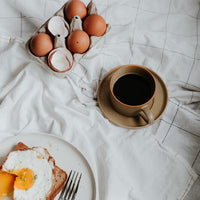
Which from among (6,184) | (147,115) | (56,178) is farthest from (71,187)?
(147,115)

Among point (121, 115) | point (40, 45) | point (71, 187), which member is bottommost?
point (71, 187)

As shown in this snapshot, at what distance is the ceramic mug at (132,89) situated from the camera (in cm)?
84

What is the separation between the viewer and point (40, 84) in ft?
3.05

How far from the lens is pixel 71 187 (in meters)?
0.81

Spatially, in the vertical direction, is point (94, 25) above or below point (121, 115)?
above

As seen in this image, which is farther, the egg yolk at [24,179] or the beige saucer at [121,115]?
the beige saucer at [121,115]

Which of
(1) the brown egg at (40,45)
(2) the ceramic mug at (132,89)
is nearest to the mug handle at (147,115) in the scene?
(2) the ceramic mug at (132,89)

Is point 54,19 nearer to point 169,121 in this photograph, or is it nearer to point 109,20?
point 109,20

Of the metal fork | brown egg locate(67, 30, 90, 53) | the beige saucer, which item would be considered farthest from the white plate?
brown egg locate(67, 30, 90, 53)

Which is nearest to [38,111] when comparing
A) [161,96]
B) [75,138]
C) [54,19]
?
[75,138]

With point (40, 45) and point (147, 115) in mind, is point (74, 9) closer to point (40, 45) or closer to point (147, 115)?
point (40, 45)

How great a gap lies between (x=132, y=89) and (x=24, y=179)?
1.48 feet

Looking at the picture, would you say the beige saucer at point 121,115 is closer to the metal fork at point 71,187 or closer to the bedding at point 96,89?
the bedding at point 96,89

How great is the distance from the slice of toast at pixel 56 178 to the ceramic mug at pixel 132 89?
11.2 inches
